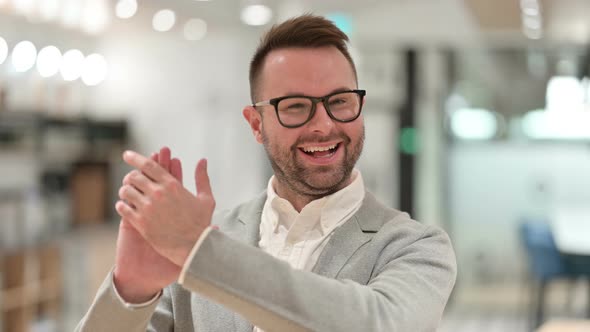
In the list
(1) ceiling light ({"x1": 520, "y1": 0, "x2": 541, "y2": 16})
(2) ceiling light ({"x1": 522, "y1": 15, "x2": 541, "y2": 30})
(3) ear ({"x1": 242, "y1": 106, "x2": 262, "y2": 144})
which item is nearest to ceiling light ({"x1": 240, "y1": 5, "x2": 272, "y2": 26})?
(2) ceiling light ({"x1": 522, "y1": 15, "x2": 541, "y2": 30})

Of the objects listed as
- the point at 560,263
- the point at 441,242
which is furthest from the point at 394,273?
the point at 560,263

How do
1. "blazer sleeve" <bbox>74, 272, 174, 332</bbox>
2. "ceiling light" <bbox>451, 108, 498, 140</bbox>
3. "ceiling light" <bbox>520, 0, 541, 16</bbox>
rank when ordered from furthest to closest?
"ceiling light" <bbox>451, 108, 498, 140</bbox>, "ceiling light" <bbox>520, 0, 541, 16</bbox>, "blazer sleeve" <bbox>74, 272, 174, 332</bbox>

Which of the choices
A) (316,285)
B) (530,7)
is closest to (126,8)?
(530,7)

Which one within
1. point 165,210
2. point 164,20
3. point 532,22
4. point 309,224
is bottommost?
point 309,224

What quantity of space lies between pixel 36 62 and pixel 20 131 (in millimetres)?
597

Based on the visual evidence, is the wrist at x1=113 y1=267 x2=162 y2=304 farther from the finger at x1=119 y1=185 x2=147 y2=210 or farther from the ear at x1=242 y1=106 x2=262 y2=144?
the ear at x1=242 y1=106 x2=262 y2=144

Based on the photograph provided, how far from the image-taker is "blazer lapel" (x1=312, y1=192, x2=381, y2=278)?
1.52m

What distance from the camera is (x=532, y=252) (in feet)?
22.6

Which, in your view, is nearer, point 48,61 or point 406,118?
point 48,61

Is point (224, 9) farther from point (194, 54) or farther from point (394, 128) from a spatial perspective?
point (394, 128)

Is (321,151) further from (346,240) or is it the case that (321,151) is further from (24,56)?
(24,56)

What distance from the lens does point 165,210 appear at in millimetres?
1170

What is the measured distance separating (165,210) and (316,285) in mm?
249

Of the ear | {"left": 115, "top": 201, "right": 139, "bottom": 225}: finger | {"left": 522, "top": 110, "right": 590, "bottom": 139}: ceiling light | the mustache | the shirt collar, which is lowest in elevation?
{"left": 522, "top": 110, "right": 590, "bottom": 139}: ceiling light
